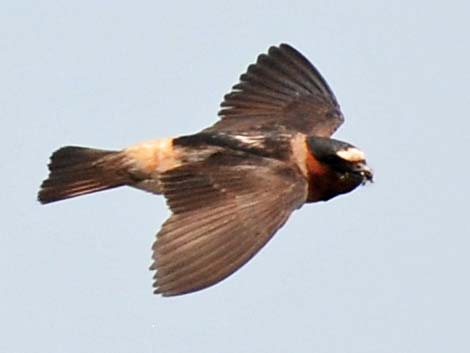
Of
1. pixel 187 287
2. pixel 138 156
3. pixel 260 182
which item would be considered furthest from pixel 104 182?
pixel 187 287

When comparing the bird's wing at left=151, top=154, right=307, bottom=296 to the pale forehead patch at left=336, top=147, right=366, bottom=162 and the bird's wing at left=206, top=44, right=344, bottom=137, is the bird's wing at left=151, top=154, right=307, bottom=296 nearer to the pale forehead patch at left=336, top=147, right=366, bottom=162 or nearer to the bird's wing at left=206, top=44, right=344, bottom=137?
the pale forehead patch at left=336, top=147, right=366, bottom=162

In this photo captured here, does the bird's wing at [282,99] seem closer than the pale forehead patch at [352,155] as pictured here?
No

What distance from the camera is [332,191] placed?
1220 centimetres

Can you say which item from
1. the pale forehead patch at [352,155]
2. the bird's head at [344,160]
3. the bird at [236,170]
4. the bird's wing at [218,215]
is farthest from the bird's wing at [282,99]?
the bird's wing at [218,215]

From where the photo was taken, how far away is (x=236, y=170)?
1162 centimetres

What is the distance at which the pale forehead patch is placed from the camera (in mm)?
12039

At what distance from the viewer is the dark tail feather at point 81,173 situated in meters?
12.3

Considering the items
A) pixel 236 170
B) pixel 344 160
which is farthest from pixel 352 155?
pixel 236 170

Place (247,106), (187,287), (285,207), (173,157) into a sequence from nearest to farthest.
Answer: (187,287), (285,207), (173,157), (247,106)

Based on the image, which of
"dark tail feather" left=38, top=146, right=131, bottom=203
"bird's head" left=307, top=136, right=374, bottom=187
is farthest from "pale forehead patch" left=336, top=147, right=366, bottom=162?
"dark tail feather" left=38, top=146, right=131, bottom=203

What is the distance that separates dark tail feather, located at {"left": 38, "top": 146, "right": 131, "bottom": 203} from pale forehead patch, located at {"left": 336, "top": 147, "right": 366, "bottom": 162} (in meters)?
1.36

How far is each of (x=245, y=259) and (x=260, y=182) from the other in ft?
3.07

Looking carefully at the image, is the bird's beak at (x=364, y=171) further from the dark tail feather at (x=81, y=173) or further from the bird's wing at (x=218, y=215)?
the dark tail feather at (x=81, y=173)

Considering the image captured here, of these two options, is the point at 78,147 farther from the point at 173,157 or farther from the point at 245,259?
the point at 245,259
